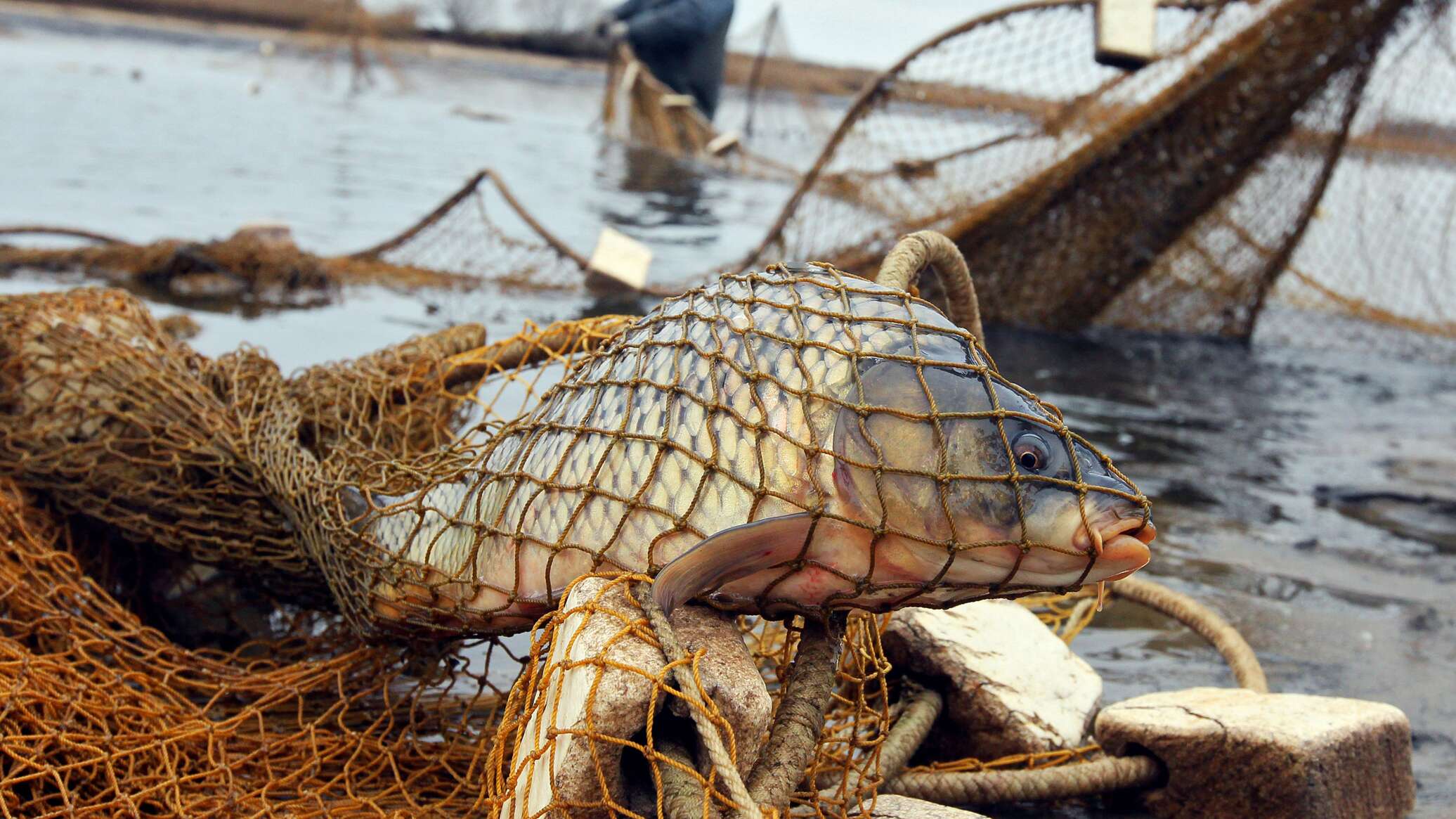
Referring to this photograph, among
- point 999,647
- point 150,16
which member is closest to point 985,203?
point 999,647

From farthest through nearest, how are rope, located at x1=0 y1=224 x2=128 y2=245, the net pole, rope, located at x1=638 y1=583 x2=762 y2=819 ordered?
1. the net pole
2. rope, located at x1=0 y1=224 x2=128 y2=245
3. rope, located at x1=638 y1=583 x2=762 y2=819

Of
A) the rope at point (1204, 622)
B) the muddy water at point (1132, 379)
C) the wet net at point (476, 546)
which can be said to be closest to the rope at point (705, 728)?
the wet net at point (476, 546)

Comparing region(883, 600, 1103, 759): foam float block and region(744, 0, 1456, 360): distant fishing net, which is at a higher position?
region(744, 0, 1456, 360): distant fishing net

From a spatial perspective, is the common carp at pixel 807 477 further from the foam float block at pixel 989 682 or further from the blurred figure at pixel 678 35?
the blurred figure at pixel 678 35

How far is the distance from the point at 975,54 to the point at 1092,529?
5138mm

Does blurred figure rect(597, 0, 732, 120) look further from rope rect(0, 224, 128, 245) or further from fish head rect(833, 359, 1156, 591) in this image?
fish head rect(833, 359, 1156, 591)

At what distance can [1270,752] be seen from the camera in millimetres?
2590

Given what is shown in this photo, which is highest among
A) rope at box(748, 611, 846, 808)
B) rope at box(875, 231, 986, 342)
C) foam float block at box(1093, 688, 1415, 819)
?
rope at box(875, 231, 986, 342)

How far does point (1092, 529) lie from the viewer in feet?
6.20

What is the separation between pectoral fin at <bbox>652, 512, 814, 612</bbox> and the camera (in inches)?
74.0

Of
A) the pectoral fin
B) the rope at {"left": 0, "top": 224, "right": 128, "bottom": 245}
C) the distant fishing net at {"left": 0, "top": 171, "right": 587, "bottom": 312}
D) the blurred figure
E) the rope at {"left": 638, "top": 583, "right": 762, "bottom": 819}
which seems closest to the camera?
the rope at {"left": 638, "top": 583, "right": 762, "bottom": 819}

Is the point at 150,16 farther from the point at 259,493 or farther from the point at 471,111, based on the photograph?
the point at 259,493

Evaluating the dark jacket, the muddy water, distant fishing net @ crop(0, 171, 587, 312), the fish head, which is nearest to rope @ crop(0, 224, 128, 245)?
distant fishing net @ crop(0, 171, 587, 312)

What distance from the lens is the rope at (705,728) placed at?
1.75 meters
